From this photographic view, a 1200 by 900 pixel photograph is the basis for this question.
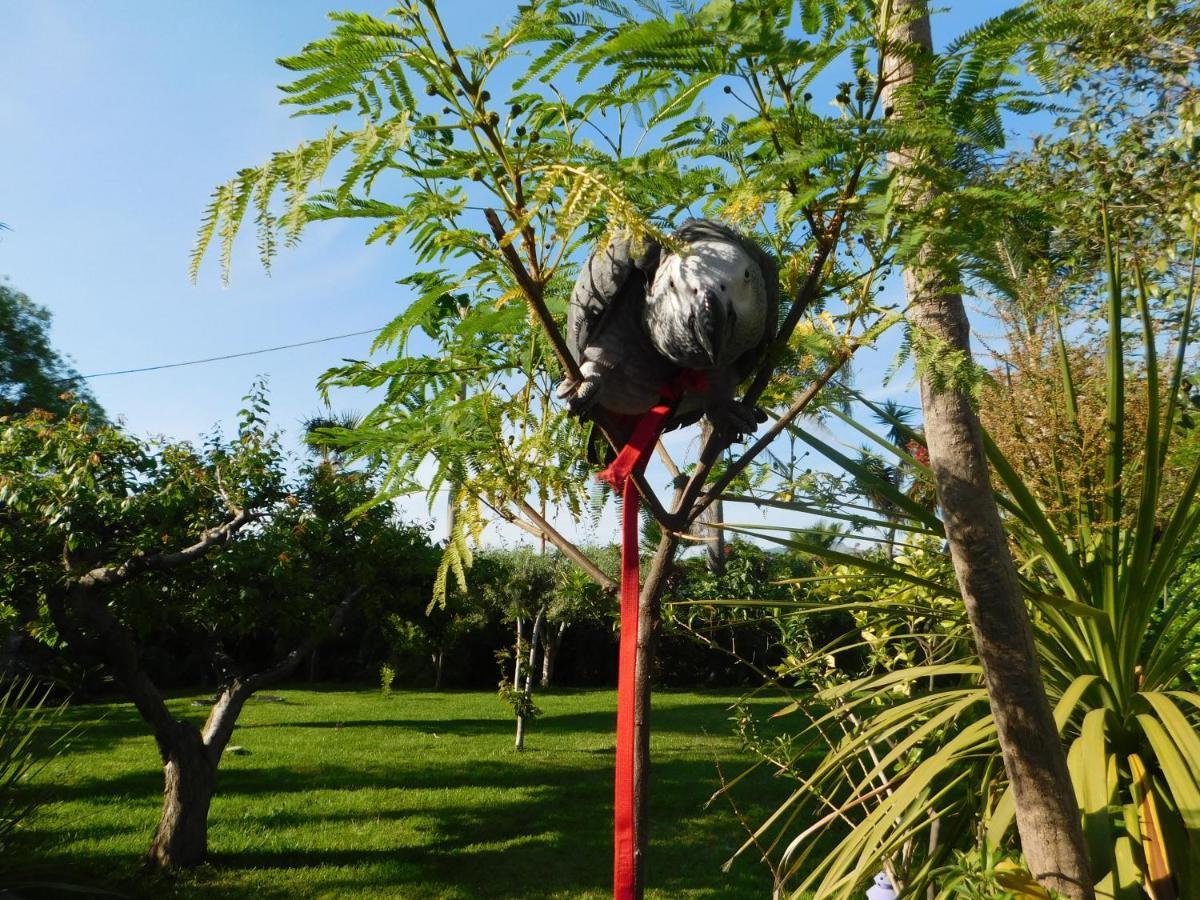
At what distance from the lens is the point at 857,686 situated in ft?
6.15

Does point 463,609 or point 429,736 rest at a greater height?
point 463,609

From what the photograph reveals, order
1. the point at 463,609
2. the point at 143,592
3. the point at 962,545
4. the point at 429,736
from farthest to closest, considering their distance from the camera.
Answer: the point at 463,609
the point at 429,736
the point at 143,592
the point at 962,545

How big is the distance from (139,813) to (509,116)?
6290 millimetres

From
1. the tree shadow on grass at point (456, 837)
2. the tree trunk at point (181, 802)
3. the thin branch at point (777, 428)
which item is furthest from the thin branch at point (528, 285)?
the tree trunk at point (181, 802)

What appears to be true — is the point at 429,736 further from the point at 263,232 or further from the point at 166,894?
the point at 263,232

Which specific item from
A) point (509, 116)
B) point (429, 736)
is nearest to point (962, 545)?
point (509, 116)

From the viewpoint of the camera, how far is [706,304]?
2.32 ft

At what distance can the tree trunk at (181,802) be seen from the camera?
4.25 meters

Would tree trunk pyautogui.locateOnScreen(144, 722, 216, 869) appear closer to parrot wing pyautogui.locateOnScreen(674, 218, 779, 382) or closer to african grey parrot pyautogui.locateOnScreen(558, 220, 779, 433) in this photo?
african grey parrot pyautogui.locateOnScreen(558, 220, 779, 433)

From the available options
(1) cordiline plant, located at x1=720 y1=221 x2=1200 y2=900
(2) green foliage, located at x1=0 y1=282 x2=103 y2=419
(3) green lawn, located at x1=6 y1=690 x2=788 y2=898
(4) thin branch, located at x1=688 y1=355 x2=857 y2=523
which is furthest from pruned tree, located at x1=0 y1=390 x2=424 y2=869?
(2) green foliage, located at x1=0 y1=282 x2=103 y2=419

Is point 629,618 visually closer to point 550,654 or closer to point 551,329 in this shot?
point 551,329

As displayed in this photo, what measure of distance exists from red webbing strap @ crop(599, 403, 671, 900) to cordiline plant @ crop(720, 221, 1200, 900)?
584mm

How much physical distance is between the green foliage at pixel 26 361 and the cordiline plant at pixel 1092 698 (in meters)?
12.5

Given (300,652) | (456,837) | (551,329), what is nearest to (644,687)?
(551,329)
